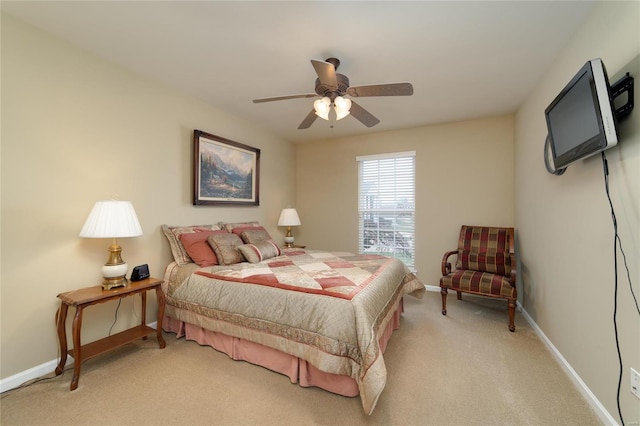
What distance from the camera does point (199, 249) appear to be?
279 cm

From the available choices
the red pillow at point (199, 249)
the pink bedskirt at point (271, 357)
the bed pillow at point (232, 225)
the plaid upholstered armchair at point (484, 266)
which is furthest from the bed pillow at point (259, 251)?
the plaid upholstered armchair at point (484, 266)

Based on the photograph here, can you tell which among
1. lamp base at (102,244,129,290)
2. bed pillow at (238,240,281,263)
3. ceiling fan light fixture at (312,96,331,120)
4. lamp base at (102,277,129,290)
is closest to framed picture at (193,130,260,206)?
bed pillow at (238,240,281,263)

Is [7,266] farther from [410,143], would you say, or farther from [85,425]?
[410,143]

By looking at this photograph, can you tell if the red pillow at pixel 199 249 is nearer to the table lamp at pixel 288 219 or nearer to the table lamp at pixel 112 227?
the table lamp at pixel 112 227

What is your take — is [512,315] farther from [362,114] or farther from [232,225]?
[232,225]

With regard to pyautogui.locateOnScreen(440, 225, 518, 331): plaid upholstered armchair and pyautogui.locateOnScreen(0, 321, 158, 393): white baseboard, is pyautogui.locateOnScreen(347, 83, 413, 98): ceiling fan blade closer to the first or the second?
pyautogui.locateOnScreen(440, 225, 518, 331): plaid upholstered armchair

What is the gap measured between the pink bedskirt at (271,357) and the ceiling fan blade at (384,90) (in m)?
1.92

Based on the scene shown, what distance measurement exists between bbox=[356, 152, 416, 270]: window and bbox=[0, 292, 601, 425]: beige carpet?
2.07m

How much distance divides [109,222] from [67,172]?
2.08 ft

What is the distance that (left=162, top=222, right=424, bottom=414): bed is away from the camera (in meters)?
1.71

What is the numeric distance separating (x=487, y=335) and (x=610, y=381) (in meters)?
1.13

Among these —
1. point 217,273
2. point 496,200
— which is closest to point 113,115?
point 217,273

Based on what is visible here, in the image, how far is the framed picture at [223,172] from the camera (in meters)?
3.21

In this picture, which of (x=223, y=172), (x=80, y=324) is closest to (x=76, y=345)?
(x=80, y=324)
